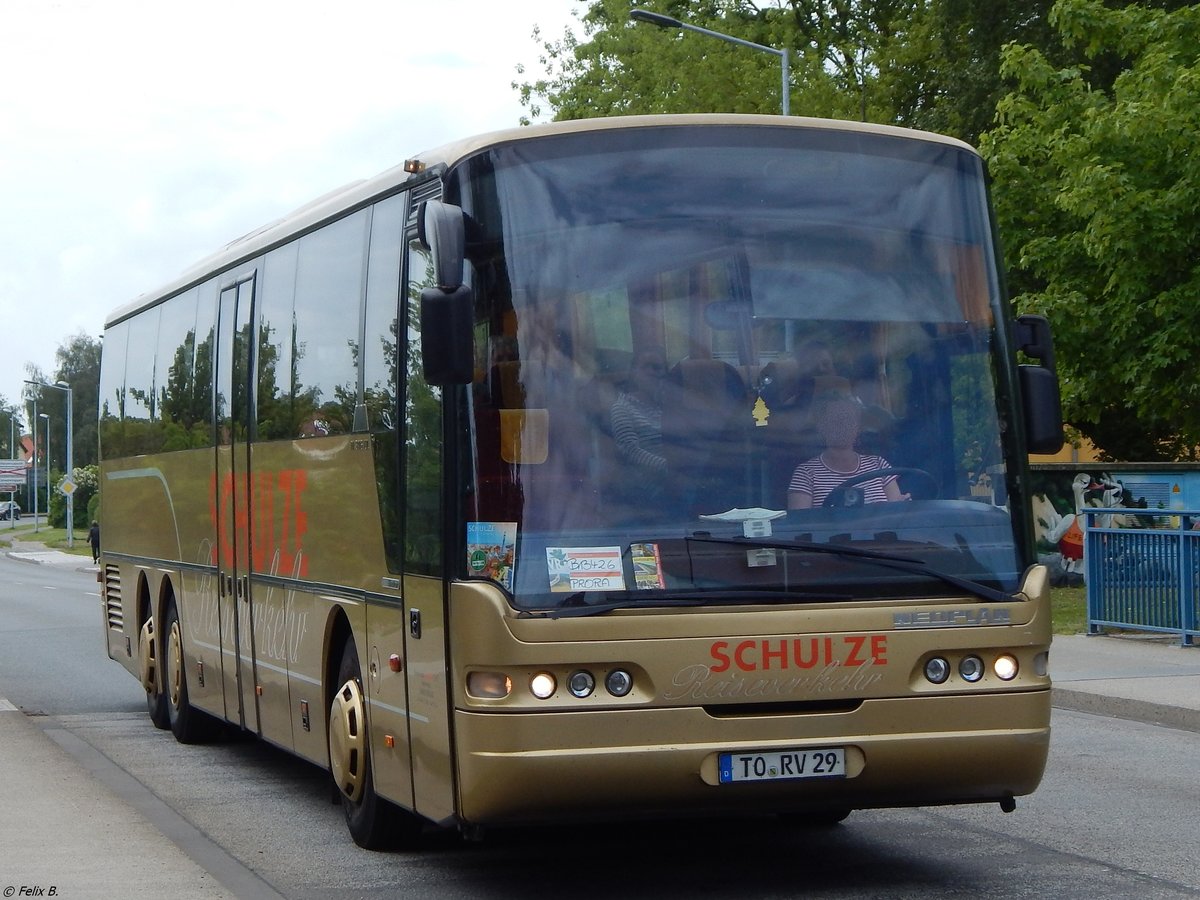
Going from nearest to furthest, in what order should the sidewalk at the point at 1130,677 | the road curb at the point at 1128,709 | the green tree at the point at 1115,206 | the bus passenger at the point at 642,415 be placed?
the bus passenger at the point at 642,415, the road curb at the point at 1128,709, the sidewalk at the point at 1130,677, the green tree at the point at 1115,206

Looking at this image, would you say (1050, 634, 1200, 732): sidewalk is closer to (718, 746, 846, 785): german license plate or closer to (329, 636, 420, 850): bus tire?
(329, 636, 420, 850): bus tire

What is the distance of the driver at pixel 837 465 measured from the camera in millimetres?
7129

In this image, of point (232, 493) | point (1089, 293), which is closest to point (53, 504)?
point (1089, 293)

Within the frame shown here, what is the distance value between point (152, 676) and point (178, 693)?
0.89m

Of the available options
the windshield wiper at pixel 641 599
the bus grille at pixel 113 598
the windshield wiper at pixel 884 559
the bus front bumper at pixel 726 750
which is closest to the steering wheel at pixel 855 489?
the windshield wiper at pixel 884 559

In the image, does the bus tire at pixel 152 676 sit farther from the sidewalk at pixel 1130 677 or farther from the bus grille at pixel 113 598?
the sidewalk at pixel 1130 677

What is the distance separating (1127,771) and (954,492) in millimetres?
4404

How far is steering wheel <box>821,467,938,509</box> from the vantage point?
714cm

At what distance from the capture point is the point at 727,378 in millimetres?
7199

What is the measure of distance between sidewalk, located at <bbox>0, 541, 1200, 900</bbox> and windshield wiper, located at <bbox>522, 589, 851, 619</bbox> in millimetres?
1757

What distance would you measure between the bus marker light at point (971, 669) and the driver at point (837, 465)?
649mm

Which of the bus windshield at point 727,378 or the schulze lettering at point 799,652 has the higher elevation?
the bus windshield at point 727,378

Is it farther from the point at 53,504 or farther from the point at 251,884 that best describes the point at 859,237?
the point at 53,504

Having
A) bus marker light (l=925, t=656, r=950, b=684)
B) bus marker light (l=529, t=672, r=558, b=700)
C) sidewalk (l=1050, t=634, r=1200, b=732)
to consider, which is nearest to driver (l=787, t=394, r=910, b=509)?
bus marker light (l=925, t=656, r=950, b=684)
